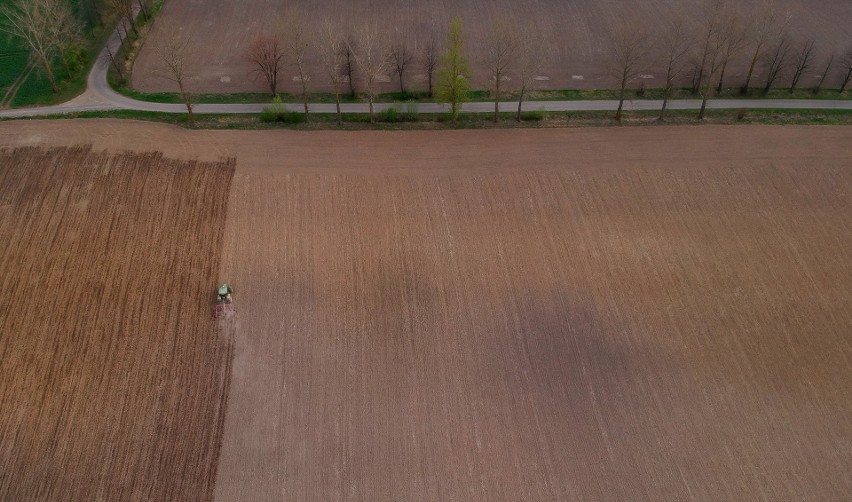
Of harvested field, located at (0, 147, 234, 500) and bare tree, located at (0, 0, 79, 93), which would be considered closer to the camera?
harvested field, located at (0, 147, 234, 500)

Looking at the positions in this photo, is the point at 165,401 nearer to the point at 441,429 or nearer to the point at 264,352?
the point at 264,352

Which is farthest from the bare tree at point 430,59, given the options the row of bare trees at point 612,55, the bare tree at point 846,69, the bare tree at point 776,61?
the bare tree at point 846,69

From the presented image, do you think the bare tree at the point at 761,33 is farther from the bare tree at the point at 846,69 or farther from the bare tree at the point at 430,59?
the bare tree at the point at 430,59

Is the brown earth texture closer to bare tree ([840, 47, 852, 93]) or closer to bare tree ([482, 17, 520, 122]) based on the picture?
bare tree ([482, 17, 520, 122])

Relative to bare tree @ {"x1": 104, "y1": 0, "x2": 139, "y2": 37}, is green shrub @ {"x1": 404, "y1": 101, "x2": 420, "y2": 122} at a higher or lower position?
lower

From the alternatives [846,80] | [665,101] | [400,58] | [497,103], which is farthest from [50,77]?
[846,80]

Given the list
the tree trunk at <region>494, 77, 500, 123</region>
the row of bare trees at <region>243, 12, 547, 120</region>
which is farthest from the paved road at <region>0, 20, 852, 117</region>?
the row of bare trees at <region>243, 12, 547, 120</region>
